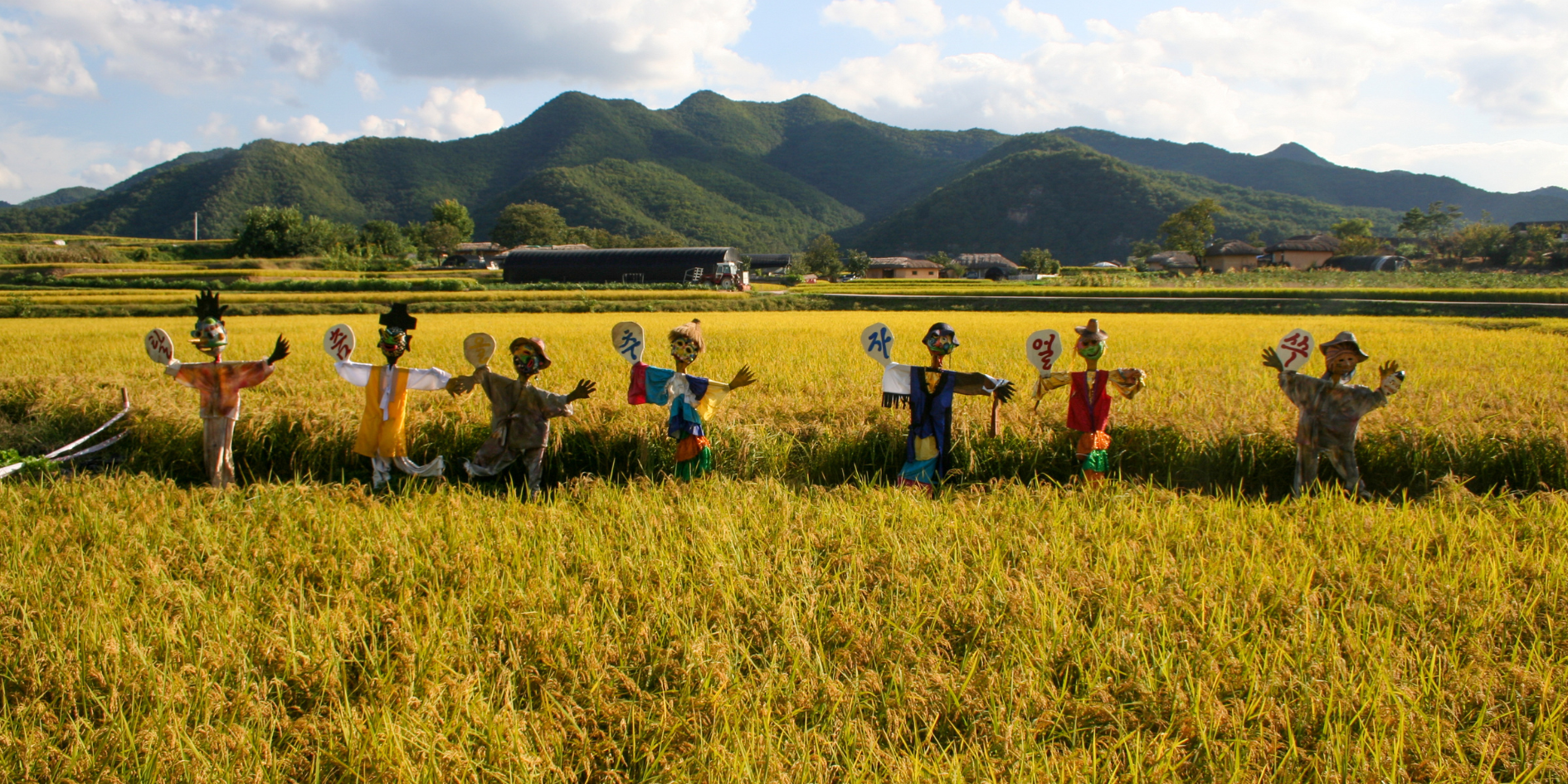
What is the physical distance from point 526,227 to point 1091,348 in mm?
86972

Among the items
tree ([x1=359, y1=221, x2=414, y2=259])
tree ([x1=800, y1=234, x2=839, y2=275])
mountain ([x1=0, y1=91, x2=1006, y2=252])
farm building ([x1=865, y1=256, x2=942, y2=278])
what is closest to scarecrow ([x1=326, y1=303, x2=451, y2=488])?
tree ([x1=800, y1=234, x2=839, y2=275])

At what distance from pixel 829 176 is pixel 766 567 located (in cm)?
16726

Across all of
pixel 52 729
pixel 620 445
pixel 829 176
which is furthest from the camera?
pixel 829 176

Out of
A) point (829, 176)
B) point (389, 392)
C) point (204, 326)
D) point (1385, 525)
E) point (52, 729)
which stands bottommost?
point (52, 729)

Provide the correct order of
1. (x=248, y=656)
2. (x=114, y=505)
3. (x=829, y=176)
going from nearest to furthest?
(x=248, y=656) → (x=114, y=505) → (x=829, y=176)

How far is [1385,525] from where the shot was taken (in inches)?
122

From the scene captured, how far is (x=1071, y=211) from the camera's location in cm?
9781

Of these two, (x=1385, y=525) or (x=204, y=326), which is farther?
(x=204, y=326)

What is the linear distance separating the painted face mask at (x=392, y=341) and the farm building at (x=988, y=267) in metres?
70.8

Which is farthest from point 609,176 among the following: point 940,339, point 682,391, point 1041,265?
point 940,339

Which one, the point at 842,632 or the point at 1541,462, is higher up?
the point at 1541,462

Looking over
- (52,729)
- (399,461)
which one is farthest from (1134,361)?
(52,729)

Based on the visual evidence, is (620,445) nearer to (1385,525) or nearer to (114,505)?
(114,505)

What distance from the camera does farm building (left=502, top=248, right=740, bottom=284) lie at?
45.6 meters
